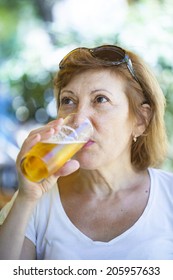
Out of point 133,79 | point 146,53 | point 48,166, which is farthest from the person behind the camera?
point 146,53

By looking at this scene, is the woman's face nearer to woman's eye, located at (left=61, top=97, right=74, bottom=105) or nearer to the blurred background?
woman's eye, located at (left=61, top=97, right=74, bottom=105)

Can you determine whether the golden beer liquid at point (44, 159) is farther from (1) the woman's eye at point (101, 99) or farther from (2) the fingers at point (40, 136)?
(1) the woman's eye at point (101, 99)

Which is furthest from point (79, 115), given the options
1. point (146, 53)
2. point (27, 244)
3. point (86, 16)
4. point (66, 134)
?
point (86, 16)

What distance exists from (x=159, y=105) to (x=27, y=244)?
1.66 feet

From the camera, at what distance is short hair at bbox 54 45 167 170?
109 cm

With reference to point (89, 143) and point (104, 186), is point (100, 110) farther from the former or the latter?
point (104, 186)

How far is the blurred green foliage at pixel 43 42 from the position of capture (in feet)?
5.27

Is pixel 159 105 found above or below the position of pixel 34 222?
above

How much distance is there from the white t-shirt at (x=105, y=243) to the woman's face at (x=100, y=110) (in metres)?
0.16

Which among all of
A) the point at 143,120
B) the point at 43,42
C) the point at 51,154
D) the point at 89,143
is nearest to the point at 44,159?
the point at 51,154

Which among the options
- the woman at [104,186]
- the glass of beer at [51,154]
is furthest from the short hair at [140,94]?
the glass of beer at [51,154]
